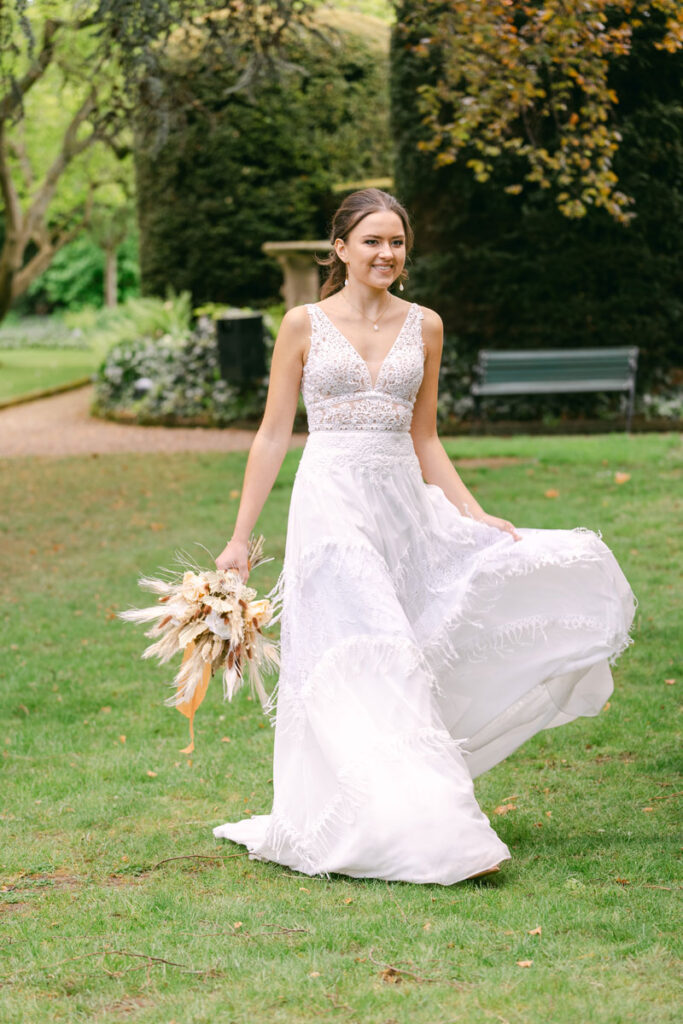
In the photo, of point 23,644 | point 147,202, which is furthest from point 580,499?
point 147,202

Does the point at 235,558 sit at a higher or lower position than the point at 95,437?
higher

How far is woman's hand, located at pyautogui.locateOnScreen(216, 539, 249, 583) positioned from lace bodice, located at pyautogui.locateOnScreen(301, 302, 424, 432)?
481 millimetres

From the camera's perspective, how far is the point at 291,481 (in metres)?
12.1

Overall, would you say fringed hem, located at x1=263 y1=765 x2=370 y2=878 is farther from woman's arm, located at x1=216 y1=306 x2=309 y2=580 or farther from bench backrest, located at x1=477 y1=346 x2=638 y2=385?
bench backrest, located at x1=477 y1=346 x2=638 y2=385

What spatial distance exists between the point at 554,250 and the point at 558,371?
4.82 feet

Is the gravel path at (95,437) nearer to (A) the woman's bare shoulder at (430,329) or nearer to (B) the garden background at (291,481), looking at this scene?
(B) the garden background at (291,481)

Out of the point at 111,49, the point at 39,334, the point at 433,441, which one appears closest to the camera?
the point at 433,441

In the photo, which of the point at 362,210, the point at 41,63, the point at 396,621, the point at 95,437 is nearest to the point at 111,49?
the point at 41,63

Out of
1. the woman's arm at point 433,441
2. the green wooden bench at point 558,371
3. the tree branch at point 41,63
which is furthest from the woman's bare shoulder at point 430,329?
the green wooden bench at point 558,371

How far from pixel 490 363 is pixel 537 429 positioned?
1.02 meters

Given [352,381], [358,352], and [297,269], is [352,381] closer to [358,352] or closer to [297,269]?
[358,352]

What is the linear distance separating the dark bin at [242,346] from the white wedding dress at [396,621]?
38.6ft

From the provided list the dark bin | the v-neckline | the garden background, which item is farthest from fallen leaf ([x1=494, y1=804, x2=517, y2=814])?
the dark bin

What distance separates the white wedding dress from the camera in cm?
399
